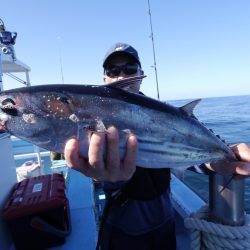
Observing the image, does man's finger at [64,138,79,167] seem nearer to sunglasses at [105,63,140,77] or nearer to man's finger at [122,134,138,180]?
man's finger at [122,134,138,180]

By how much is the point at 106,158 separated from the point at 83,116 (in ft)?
1.12

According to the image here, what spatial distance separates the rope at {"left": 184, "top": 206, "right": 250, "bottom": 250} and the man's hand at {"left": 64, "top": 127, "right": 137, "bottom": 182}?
953 mm

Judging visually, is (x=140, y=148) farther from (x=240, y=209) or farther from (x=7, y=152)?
(x=7, y=152)

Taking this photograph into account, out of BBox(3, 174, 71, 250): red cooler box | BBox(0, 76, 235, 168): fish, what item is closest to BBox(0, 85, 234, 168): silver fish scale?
BBox(0, 76, 235, 168): fish

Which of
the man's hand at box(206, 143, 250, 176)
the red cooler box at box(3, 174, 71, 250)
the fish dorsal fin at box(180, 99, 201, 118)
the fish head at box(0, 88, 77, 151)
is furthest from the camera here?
the red cooler box at box(3, 174, 71, 250)

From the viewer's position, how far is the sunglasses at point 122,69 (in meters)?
2.81

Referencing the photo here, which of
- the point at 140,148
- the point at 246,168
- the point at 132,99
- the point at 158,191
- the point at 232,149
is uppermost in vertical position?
the point at 132,99

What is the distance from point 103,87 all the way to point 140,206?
123 cm

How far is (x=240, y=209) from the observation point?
2145 mm

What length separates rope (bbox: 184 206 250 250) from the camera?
81.4 inches

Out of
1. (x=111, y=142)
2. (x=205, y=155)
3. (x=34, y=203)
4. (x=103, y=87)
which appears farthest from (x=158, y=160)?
(x=34, y=203)

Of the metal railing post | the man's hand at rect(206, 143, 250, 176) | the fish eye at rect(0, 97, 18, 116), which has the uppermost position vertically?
the fish eye at rect(0, 97, 18, 116)

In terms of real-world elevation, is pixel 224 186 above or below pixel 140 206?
above

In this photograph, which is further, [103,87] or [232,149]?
[232,149]
